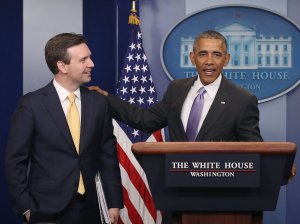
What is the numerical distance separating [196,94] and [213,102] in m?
0.17

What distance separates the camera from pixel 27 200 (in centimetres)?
238

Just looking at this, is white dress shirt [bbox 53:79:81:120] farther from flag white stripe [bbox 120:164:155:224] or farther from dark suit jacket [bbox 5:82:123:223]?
flag white stripe [bbox 120:164:155:224]

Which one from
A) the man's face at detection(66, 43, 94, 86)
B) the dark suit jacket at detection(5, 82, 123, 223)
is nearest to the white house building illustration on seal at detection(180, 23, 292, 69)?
the man's face at detection(66, 43, 94, 86)

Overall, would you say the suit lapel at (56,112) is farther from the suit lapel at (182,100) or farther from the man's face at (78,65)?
the suit lapel at (182,100)

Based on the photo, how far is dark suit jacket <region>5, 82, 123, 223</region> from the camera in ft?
7.83

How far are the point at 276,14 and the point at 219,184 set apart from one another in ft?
8.04

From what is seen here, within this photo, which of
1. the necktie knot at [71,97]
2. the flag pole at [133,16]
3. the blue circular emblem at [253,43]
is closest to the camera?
the necktie knot at [71,97]

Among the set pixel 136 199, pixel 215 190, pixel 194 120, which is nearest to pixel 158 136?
pixel 136 199

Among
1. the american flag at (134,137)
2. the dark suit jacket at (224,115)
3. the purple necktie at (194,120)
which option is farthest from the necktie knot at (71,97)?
the american flag at (134,137)

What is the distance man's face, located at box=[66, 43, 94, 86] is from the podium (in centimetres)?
92

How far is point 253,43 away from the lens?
12.6 feet

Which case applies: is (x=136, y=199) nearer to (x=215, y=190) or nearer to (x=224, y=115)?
(x=224, y=115)

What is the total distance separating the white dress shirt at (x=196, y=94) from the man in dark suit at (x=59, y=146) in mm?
388

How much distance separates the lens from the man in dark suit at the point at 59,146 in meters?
2.39
